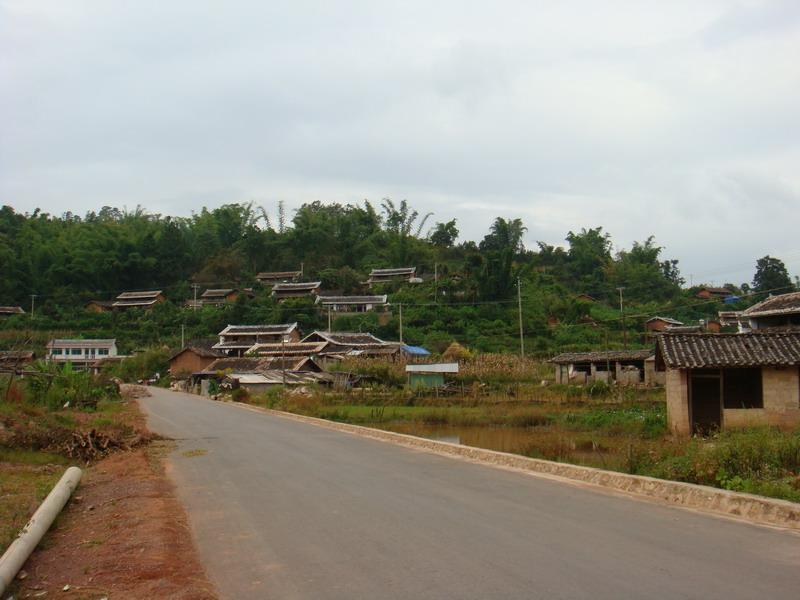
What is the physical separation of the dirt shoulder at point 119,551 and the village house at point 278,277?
80991mm

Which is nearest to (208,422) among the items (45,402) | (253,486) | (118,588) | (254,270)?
(45,402)

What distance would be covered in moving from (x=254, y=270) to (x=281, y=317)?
2201 centimetres

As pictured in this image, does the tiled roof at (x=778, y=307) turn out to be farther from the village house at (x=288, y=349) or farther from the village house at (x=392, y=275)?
the village house at (x=392, y=275)

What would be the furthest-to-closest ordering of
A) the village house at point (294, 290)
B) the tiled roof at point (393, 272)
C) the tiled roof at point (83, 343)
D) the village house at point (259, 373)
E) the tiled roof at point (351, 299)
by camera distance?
1. the tiled roof at point (393, 272)
2. the village house at point (294, 290)
3. the tiled roof at point (351, 299)
4. the tiled roof at point (83, 343)
5. the village house at point (259, 373)

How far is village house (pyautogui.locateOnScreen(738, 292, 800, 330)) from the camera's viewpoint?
27.6m

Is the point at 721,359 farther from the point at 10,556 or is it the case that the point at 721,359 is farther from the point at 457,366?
the point at 457,366

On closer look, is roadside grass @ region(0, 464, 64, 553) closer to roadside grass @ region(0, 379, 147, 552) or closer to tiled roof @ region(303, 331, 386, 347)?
roadside grass @ region(0, 379, 147, 552)

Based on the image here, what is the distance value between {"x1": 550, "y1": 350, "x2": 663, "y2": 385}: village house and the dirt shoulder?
1465 inches

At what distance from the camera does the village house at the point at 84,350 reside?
73.3 meters

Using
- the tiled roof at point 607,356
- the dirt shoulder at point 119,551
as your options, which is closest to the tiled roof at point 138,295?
the tiled roof at point 607,356

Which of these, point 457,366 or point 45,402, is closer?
point 45,402

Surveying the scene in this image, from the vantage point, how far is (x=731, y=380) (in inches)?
834

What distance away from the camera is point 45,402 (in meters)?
31.5

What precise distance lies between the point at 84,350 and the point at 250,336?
17.5 metres
